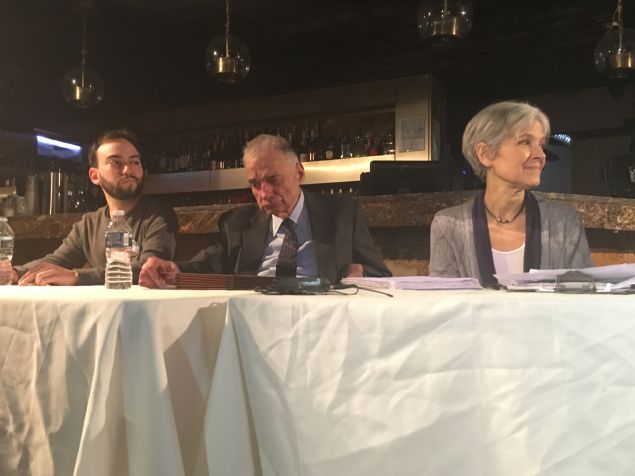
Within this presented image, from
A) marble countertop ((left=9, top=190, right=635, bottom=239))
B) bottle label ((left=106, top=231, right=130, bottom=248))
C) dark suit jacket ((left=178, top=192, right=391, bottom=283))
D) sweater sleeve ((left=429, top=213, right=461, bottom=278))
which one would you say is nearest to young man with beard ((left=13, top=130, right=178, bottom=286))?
dark suit jacket ((left=178, top=192, right=391, bottom=283))

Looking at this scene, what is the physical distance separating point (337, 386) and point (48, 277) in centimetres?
94

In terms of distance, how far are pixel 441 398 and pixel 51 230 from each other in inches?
106

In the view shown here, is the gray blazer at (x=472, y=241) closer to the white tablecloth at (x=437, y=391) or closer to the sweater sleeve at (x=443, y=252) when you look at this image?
the sweater sleeve at (x=443, y=252)

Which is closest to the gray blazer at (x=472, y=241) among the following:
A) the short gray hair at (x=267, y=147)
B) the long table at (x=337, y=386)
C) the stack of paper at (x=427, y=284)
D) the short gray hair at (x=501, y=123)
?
the short gray hair at (x=501, y=123)

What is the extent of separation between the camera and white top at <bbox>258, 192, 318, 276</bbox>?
2051mm

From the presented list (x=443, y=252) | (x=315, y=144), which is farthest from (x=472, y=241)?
(x=315, y=144)

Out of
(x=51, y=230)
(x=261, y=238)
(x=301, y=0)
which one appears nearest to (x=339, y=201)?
(x=261, y=238)

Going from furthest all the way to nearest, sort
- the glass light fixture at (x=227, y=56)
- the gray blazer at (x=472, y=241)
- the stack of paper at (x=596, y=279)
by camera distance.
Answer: the glass light fixture at (x=227, y=56), the gray blazer at (x=472, y=241), the stack of paper at (x=596, y=279)

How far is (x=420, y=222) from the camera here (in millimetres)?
2312

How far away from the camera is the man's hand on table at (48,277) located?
1.44 metres

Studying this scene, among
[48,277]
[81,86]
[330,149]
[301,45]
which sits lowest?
[48,277]

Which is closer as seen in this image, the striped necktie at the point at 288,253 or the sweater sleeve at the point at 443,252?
the sweater sleeve at the point at 443,252

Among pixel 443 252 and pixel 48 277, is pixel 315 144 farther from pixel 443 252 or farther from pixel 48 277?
pixel 48 277

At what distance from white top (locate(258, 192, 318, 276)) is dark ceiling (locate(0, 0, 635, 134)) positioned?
2.27m
